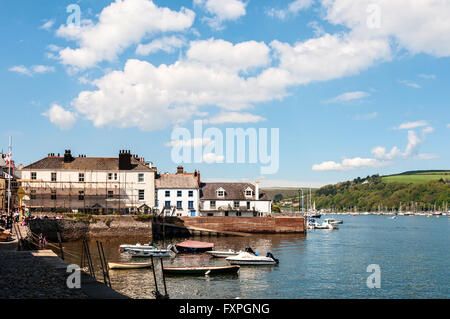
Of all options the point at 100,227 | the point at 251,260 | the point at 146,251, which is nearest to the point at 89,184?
the point at 100,227

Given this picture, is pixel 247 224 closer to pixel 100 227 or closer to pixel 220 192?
pixel 220 192

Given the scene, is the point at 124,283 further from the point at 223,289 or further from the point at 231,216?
the point at 231,216

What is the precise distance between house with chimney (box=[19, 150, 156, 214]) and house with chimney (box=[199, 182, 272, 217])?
40.6ft

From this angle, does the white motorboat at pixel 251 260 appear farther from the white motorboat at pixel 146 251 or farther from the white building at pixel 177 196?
the white building at pixel 177 196

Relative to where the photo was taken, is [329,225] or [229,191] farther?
[329,225]

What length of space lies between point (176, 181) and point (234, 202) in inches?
524

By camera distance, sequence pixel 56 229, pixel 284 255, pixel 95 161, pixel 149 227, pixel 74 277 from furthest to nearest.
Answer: pixel 95 161 → pixel 149 227 → pixel 56 229 → pixel 284 255 → pixel 74 277

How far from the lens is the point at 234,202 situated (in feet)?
300

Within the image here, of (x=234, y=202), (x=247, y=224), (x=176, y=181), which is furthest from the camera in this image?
(x=234, y=202)

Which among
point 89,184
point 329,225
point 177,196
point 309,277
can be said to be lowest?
point 329,225

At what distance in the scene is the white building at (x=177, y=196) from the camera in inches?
3489
